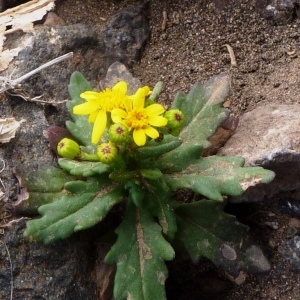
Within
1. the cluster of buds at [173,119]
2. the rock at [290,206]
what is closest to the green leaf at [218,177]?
the cluster of buds at [173,119]

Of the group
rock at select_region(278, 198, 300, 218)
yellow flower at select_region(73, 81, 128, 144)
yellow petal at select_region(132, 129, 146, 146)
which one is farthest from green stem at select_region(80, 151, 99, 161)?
rock at select_region(278, 198, 300, 218)

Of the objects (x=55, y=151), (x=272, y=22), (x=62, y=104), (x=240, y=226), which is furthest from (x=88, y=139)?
(x=272, y=22)

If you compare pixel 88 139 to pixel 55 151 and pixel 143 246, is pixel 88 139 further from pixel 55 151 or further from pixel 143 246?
pixel 143 246

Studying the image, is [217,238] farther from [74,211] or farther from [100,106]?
[100,106]

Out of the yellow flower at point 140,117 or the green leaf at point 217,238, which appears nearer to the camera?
the yellow flower at point 140,117

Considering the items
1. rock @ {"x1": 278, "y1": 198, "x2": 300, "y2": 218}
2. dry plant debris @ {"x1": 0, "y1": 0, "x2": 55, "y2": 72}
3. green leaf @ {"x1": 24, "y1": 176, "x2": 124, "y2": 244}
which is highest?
dry plant debris @ {"x1": 0, "y1": 0, "x2": 55, "y2": 72}

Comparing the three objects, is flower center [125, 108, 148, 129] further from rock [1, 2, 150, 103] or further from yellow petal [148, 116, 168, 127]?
rock [1, 2, 150, 103]

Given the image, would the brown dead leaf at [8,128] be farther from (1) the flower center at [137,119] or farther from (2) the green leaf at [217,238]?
(2) the green leaf at [217,238]
